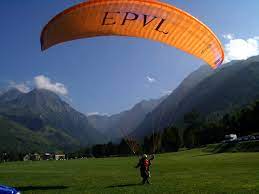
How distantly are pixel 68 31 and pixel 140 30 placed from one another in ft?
12.1

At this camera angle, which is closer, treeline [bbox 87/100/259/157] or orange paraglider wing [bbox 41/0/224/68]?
orange paraglider wing [bbox 41/0/224/68]

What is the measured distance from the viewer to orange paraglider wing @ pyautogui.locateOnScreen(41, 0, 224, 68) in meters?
20.3

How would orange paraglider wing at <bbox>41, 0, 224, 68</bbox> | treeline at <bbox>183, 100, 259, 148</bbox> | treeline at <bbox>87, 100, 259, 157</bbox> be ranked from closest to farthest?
1. orange paraglider wing at <bbox>41, 0, 224, 68</bbox>
2. treeline at <bbox>183, 100, 259, 148</bbox>
3. treeline at <bbox>87, 100, 259, 157</bbox>

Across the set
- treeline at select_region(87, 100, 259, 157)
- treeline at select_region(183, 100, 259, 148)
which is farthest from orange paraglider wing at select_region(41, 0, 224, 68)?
treeline at select_region(183, 100, 259, 148)

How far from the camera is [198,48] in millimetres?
22781

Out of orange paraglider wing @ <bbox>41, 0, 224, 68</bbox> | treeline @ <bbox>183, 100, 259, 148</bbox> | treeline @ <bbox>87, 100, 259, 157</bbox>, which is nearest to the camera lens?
orange paraglider wing @ <bbox>41, 0, 224, 68</bbox>

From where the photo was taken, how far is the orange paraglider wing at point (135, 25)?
20344mm

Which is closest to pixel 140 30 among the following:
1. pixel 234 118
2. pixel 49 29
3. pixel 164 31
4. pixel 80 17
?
pixel 164 31

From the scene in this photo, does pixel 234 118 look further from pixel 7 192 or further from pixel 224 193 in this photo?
pixel 7 192

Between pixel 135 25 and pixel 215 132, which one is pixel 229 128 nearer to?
pixel 215 132

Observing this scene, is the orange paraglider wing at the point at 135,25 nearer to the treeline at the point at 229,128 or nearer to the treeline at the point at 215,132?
the treeline at the point at 215,132

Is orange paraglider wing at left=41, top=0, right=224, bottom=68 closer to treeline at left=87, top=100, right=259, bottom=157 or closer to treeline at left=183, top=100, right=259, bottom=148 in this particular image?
treeline at left=87, top=100, right=259, bottom=157

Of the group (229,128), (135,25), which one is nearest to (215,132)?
(229,128)

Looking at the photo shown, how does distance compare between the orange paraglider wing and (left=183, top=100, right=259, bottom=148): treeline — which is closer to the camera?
the orange paraglider wing
